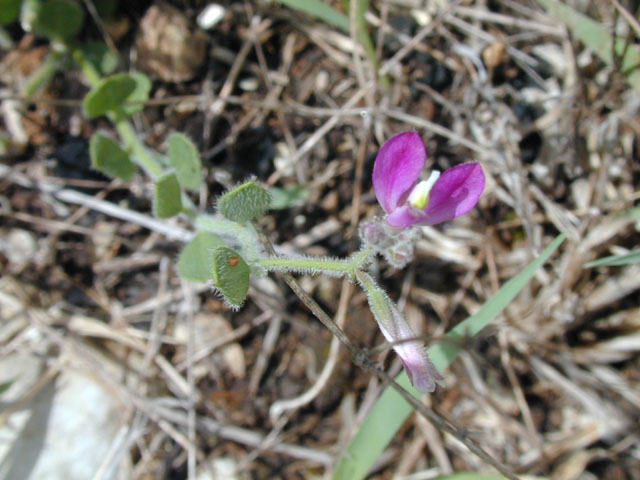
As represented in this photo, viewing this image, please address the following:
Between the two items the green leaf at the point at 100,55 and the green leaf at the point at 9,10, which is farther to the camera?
the green leaf at the point at 100,55

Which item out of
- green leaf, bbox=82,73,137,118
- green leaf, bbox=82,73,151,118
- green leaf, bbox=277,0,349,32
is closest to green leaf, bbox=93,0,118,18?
green leaf, bbox=82,73,151,118

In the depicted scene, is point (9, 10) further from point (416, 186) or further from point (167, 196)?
point (416, 186)

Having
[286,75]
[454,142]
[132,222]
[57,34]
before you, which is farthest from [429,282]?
[57,34]

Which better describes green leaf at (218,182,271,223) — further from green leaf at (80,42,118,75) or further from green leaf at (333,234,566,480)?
green leaf at (80,42,118,75)

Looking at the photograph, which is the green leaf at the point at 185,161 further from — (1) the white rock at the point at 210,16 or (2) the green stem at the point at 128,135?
(1) the white rock at the point at 210,16

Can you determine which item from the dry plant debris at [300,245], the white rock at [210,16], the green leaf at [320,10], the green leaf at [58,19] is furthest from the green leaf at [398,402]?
the green leaf at [58,19]
